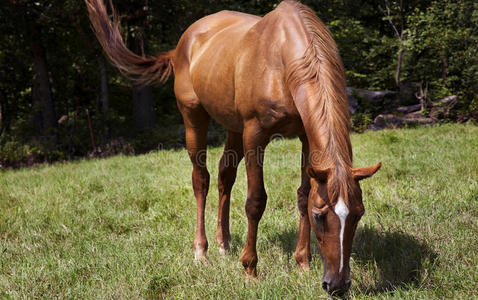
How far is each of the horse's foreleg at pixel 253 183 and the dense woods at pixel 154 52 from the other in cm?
772

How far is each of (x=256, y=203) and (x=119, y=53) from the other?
2662 mm

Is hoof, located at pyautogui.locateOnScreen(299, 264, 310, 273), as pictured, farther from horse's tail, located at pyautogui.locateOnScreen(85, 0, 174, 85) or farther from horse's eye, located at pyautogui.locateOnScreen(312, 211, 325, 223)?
horse's tail, located at pyautogui.locateOnScreen(85, 0, 174, 85)

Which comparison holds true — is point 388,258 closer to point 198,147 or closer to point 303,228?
point 303,228

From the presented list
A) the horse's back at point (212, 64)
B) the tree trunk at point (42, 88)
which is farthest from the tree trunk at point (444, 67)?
the tree trunk at point (42, 88)

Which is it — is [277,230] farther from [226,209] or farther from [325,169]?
[325,169]

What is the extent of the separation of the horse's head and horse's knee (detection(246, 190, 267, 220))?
2.78 feet

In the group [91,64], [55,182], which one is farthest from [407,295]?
[91,64]

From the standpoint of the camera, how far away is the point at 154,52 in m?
11.9

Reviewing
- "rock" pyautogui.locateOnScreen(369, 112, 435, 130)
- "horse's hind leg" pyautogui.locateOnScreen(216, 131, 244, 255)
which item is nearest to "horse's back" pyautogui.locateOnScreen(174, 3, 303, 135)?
"horse's hind leg" pyautogui.locateOnScreen(216, 131, 244, 255)

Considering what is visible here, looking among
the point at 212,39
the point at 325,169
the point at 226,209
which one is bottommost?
the point at 226,209

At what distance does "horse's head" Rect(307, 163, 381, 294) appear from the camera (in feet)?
7.16

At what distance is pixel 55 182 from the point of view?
6.35m

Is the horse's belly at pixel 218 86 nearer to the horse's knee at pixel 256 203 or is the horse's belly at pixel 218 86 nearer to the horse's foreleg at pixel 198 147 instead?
the horse's foreleg at pixel 198 147

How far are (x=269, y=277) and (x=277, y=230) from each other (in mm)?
1042
